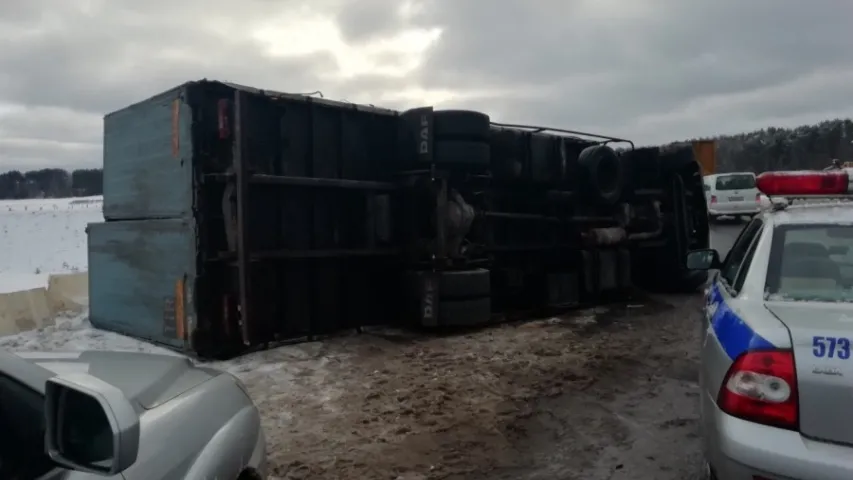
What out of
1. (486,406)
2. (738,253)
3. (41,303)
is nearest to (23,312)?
(41,303)

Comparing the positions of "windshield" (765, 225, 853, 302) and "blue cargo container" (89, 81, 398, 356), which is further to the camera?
"blue cargo container" (89, 81, 398, 356)

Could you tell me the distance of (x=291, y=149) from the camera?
7.36m

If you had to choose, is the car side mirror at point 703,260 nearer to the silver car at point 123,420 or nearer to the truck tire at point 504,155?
the silver car at point 123,420

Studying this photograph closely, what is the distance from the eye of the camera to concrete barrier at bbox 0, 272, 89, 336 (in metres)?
8.30

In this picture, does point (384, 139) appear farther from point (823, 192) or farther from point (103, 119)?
point (823, 192)

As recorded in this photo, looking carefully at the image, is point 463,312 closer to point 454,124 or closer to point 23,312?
point 454,124

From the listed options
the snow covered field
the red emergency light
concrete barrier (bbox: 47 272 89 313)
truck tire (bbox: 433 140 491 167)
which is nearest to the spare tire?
truck tire (bbox: 433 140 491 167)

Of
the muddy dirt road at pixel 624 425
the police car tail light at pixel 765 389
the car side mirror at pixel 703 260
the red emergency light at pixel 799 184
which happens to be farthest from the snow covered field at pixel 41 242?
the police car tail light at pixel 765 389

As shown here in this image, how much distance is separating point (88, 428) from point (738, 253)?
144 inches

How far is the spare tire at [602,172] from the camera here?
9.98 m

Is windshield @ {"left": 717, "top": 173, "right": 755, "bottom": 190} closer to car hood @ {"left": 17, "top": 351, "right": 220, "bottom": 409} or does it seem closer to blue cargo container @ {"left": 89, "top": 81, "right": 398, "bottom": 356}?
blue cargo container @ {"left": 89, "top": 81, "right": 398, "bottom": 356}

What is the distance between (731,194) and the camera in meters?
20.3

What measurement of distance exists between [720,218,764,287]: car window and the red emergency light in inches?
8.0

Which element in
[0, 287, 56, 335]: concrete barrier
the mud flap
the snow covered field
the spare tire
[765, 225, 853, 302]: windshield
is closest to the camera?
[765, 225, 853, 302]: windshield
